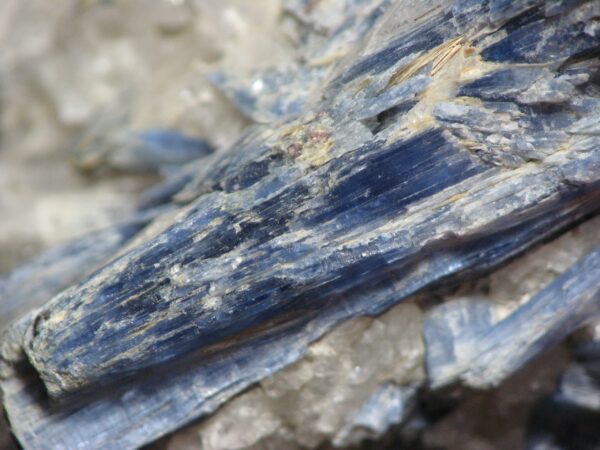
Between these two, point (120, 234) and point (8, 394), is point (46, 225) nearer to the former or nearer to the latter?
point (120, 234)

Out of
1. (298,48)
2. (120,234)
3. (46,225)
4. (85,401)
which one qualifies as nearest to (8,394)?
(85,401)

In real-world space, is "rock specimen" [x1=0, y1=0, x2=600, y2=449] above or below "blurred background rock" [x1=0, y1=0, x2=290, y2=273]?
below

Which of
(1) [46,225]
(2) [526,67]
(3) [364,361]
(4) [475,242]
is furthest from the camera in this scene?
(1) [46,225]

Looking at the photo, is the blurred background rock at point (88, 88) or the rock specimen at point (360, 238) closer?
the rock specimen at point (360, 238)

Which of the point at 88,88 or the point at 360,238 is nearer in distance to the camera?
the point at 360,238

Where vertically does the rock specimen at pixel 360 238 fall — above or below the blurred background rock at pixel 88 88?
below

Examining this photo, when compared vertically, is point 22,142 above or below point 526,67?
above

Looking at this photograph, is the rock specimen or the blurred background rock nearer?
the rock specimen

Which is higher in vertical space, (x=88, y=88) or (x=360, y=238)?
(x=88, y=88)
